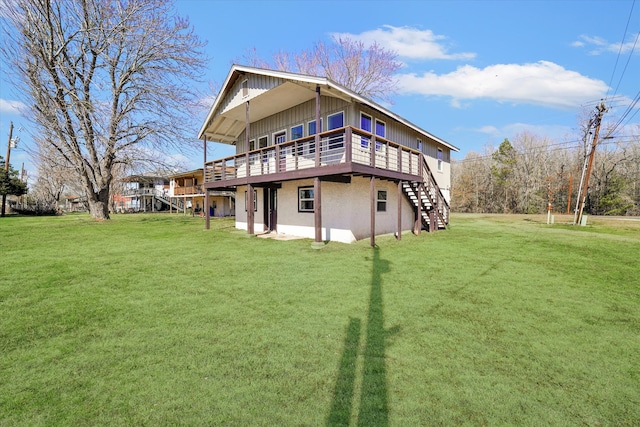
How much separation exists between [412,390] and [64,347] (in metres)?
4.03

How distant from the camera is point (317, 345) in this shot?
354 centimetres

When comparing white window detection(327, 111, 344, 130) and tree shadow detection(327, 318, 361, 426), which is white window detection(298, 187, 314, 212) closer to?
white window detection(327, 111, 344, 130)

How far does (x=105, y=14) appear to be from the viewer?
1816 centimetres

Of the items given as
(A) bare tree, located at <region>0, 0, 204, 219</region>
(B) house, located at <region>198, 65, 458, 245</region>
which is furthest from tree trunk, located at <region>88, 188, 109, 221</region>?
(B) house, located at <region>198, 65, 458, 245</region>

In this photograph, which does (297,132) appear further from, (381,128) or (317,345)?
(317,345)

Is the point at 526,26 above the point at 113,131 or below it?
above

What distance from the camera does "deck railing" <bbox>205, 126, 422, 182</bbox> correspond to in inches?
394

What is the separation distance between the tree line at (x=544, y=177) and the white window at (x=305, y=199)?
2964 cm

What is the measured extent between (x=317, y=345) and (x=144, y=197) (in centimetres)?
5699

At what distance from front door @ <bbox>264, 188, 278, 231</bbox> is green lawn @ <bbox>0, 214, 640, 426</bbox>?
24.7 ft

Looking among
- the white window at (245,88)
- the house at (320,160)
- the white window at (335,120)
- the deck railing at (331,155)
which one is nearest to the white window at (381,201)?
the house at (320,160)

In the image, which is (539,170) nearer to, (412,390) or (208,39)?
(208,39)

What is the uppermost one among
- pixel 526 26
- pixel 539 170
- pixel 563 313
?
pixel 526 26

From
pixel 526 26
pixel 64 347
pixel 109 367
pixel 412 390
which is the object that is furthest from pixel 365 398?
pixel 526 26
